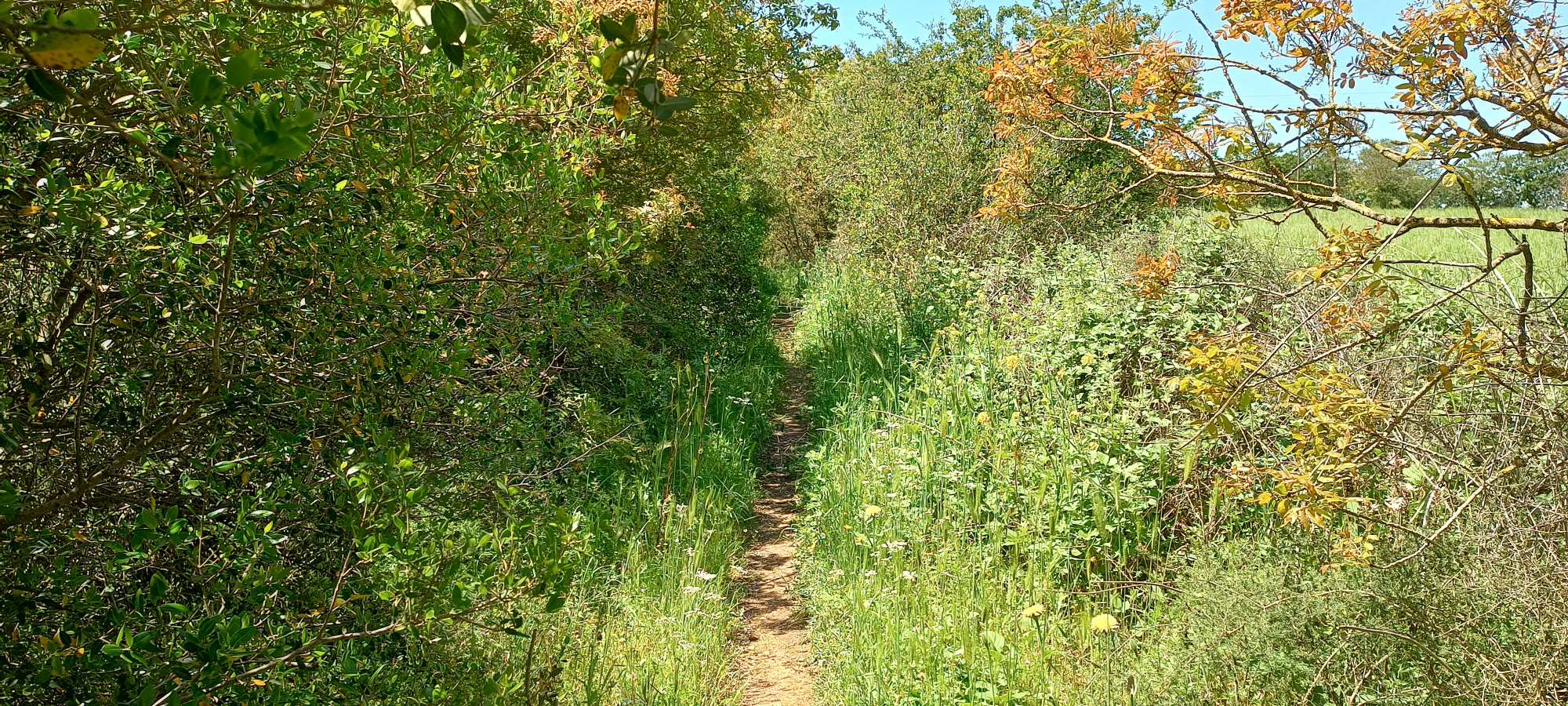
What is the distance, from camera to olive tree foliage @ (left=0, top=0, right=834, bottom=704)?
1.82m

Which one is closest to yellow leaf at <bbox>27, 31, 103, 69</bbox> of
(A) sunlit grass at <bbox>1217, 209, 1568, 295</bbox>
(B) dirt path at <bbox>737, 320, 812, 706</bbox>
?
(A) sunlit grass at <bbox>1217, 209, 1568, 295</bbox>

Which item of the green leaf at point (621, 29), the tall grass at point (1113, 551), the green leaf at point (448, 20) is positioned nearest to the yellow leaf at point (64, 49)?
the green leaf at point (448, 20)

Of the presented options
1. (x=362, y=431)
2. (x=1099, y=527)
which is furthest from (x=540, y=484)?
(x=1099, y=527)

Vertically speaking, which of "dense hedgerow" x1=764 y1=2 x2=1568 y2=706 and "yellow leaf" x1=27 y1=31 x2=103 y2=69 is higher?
"yellow leaf" x1=27 y1=31 x2=103 y2=69

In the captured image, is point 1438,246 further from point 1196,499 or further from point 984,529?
point 984,529

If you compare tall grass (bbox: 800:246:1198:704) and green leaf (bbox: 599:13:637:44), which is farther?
tall grass (bbox: 800:246:1198:704)

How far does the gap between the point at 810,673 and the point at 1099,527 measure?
170cm

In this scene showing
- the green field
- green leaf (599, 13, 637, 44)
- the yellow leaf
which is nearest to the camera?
the yellow leaf

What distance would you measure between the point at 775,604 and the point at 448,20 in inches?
202

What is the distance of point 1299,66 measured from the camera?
3299 mm

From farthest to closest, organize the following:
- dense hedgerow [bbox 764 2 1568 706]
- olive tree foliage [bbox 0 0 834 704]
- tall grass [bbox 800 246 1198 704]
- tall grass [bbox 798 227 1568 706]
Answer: tall grass [bbox 800 246 1198 704]
tall grass [bbox 798 227 1568 706]
dense hedgerow [bbox 764 2 1568 706]
olive tree foliage [bbox 0 0 834 704]

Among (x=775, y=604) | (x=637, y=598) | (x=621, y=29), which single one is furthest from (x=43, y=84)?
(x=775, y=604)

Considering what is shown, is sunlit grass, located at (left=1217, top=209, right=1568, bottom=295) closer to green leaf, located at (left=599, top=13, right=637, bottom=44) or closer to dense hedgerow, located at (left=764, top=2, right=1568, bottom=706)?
dense hedgerow, located at (left=764, top=2, right=1568, bottom=706)

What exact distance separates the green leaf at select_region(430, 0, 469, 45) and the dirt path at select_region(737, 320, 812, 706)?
4046 mm
